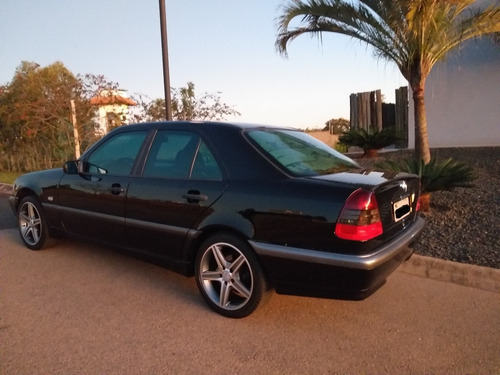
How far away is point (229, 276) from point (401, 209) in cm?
149

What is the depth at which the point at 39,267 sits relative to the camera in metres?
4.56

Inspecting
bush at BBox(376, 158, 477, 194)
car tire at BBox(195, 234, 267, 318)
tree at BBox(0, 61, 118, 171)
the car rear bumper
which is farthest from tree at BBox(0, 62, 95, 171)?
the car rear bumper

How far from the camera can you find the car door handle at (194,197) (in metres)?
3.38

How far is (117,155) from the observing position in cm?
432

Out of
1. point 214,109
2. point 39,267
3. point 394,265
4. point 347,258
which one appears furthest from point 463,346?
point 214,109

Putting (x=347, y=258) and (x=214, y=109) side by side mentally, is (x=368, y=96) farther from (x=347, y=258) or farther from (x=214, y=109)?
(x=347, y=258)

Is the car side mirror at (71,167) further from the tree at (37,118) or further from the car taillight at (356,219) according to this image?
the tree at (37,118)

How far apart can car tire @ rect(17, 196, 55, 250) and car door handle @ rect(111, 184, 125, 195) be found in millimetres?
1477

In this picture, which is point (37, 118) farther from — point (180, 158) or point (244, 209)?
point (244, 209)

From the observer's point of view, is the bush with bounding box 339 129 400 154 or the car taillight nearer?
the car taillight

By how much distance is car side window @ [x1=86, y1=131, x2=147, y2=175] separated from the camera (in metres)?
4.12

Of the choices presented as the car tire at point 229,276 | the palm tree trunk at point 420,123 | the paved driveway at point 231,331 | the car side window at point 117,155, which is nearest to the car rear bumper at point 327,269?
the car tire at point 229,276

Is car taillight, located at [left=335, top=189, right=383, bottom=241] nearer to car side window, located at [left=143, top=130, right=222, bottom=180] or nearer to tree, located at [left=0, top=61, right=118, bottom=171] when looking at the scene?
car side window, located at [left=143, top=130, right=222, bottom=180]

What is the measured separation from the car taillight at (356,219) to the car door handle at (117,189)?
2249 mm
